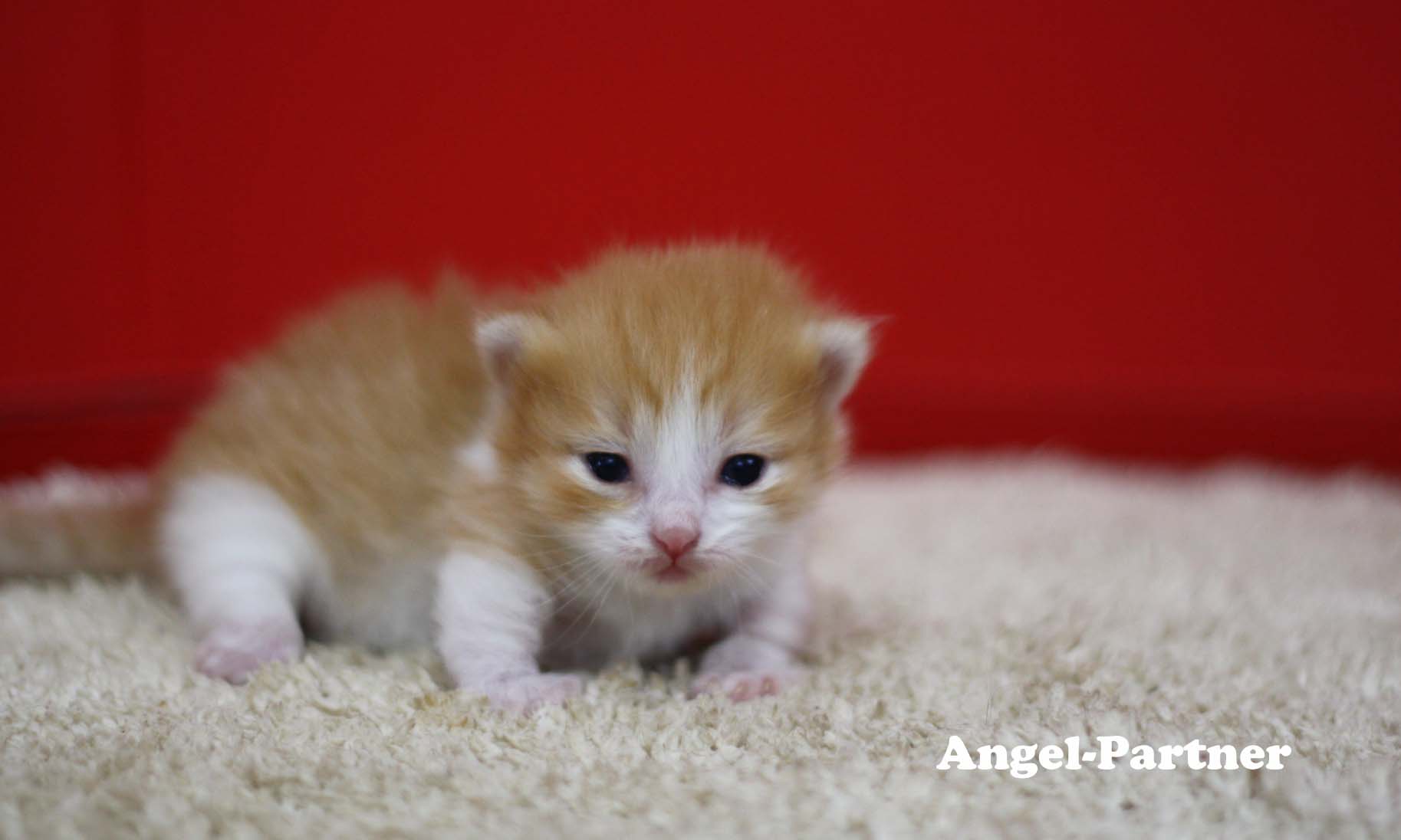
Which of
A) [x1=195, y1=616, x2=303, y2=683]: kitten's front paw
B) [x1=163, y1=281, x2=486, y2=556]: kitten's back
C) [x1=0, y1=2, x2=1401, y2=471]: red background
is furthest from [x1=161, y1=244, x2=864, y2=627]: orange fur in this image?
[x1=0, y1=2, x2=1401, y2=471]: red background

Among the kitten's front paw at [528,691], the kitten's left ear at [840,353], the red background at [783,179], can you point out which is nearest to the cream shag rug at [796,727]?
the kitten's front paw at [528,691]

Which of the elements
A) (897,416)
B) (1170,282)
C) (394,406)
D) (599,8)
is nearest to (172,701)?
(394,406)

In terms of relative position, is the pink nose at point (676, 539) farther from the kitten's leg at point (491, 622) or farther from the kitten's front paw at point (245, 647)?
the kitten's front paw at point (245, 647)

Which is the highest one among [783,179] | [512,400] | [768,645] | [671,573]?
[783,179]

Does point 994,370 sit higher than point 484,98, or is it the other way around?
point 484,98

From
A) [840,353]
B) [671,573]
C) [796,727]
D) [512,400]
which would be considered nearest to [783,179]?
[840,353]

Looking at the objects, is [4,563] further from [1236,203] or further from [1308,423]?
[1308,423]

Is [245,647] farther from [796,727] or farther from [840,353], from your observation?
[840,353]
